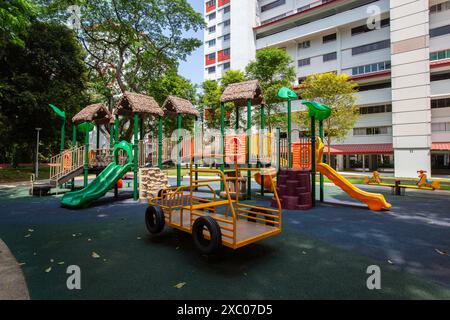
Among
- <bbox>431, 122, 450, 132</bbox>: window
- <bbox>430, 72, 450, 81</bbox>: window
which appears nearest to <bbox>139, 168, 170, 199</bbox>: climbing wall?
<bbox>431, 122, 450, 132</bbox>: window

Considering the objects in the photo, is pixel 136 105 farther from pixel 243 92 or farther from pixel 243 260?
pixel 243 260

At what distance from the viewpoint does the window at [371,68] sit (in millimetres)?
28406

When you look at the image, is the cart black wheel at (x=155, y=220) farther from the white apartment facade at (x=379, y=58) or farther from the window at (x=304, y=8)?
the window at (x=304, y=8)

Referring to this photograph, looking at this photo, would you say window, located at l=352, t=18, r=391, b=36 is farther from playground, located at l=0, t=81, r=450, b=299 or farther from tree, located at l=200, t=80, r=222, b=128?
playground, located at l=0, t=81, r=450, b=299

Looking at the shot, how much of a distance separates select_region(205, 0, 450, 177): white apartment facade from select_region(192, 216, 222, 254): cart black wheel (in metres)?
27.5

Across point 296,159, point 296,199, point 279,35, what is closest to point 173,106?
point 296,159

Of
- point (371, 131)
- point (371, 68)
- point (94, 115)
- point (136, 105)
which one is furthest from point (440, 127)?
point (94, 115)

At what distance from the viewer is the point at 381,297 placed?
3.09 metres

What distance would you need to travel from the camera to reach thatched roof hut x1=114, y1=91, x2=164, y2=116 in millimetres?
10665

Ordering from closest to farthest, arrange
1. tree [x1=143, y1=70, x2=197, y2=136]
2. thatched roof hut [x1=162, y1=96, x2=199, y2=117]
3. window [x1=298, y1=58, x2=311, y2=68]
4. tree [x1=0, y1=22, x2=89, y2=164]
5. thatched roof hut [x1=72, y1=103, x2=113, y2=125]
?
thatched roof hut [x1=162, y1=96, x2=199, y2=117] < thatched roof hut [x1=72, y1=103, x2=113, y2=125] < tree [x1=0, y1=22, x2=89, y2=164] < tree [x1=143, y1=70, x2=197, y2=136] < window [x1=298, y1=58, x2=311, y2=68]

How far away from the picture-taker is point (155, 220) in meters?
5.38

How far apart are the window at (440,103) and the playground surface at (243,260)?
86.6 ft

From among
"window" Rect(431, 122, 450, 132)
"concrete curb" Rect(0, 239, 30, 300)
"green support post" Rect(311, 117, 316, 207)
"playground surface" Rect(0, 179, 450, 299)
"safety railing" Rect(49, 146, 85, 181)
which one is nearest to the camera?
"concrete curb" Rect(0, 239, 30, 300)
